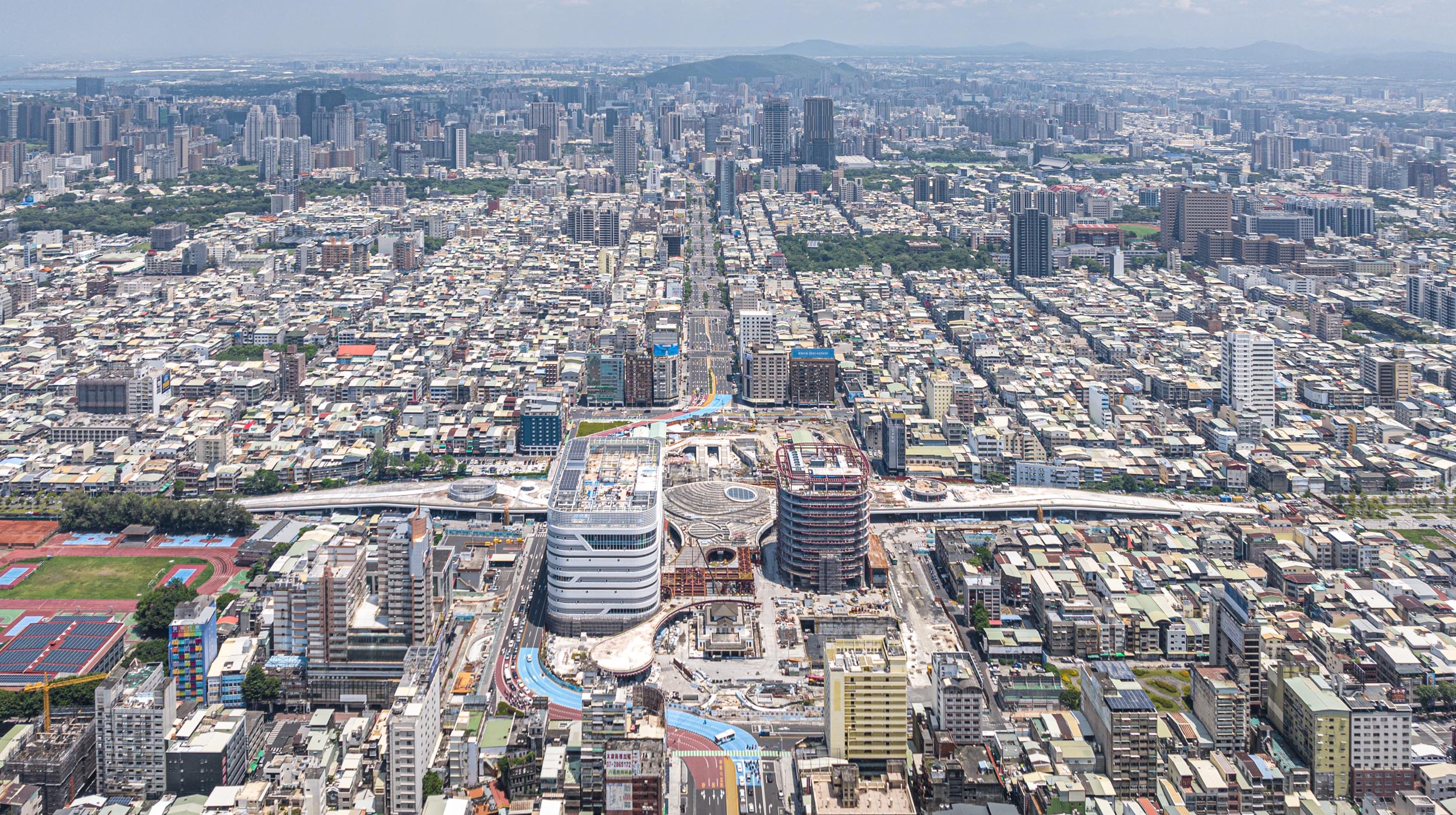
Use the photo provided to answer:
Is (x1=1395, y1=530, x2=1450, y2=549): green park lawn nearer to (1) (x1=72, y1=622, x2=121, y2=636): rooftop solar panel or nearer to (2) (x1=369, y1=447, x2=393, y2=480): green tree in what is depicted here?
(2) (x1=369, y1=447, x2=393, y2=480): green tree

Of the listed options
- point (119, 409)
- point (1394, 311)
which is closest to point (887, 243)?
point (1394, 311)

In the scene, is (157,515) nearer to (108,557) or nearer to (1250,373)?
(108,557)

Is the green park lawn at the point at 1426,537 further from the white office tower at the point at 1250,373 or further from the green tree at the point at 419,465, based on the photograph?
the green tree at the point at 419,465

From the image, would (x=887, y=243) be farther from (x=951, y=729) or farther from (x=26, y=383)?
(x=951, y=729)

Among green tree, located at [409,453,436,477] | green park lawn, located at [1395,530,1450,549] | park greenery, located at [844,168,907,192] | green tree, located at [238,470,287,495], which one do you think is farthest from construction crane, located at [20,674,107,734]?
park greenery, located at [844,168,907,192]

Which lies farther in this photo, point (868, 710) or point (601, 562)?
point (601, 562)

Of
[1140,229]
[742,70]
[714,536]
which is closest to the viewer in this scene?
[714,536]

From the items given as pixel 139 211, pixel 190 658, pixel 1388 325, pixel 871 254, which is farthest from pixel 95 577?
pixel 139 211
